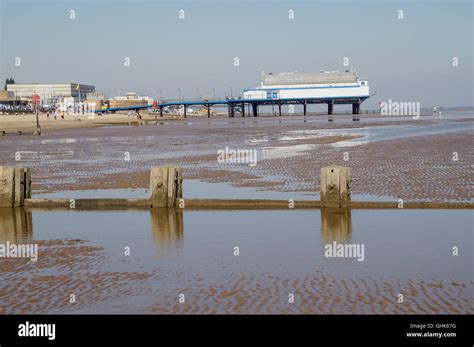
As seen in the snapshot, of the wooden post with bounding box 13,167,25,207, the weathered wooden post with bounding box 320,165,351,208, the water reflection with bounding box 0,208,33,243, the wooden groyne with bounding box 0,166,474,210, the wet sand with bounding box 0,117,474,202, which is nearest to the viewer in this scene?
the water reflection with bounding box 0,208,33,243

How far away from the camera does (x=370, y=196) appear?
16453 mm

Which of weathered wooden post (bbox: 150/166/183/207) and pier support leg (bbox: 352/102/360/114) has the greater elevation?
pier support leg (bbox: 352/102/360/114)

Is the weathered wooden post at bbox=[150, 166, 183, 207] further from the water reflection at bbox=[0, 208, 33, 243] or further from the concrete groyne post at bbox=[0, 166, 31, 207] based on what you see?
the concrete groyne post at bbox=[0, 166, 31, 207]

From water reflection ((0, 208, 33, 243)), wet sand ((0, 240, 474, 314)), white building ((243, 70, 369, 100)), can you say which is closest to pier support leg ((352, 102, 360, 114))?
white building ((243, 70, 369, 100))

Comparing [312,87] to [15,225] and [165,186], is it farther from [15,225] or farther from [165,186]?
[15,225]

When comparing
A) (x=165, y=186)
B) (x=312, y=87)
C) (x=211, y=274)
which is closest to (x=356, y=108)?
(x=312, y=87)

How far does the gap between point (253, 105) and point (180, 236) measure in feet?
485

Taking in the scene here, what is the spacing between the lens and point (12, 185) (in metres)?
15.0

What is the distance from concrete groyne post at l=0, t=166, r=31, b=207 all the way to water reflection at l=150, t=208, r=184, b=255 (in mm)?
3077

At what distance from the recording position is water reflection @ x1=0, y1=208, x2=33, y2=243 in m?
12.2

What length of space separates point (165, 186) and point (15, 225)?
3176 millimetres

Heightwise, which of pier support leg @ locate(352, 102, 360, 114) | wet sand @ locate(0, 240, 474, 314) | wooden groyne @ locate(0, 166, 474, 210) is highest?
pier support leg @ locate(352, 102, 360, 114)

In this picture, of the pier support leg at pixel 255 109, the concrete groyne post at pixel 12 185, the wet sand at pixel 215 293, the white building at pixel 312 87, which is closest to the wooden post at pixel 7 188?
the concrete groyne post at pixel 12 185
